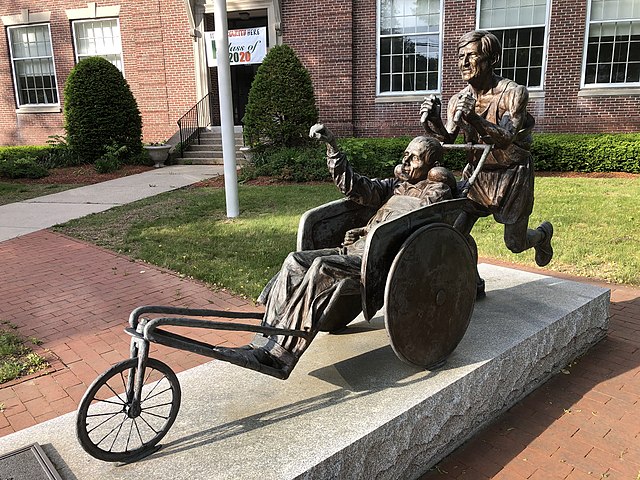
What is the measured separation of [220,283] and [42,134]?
1619 centimetres

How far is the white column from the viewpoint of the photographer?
846 cm

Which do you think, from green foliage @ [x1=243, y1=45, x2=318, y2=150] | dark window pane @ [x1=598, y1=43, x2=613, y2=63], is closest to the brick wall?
green foliage @ [x1=243, y1=45, x2=318, y2=150]

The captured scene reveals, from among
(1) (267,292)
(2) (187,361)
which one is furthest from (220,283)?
(1) (267,292)

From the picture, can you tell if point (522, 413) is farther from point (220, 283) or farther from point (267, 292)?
point (220, 283)

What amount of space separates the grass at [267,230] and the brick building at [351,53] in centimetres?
408

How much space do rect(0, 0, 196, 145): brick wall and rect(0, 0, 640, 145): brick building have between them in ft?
0.10

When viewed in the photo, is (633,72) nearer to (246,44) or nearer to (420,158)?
(246,44)

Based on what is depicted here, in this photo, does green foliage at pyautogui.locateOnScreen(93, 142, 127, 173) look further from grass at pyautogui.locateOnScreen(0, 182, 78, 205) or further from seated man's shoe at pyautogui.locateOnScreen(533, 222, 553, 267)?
seated man's shoe at pyautogui.locateOnScreen(533, 222, 553, 267)

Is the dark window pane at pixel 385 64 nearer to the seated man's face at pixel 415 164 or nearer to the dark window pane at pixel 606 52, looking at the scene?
the dark window pane at pixel 606 52

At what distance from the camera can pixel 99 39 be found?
17.8 meters

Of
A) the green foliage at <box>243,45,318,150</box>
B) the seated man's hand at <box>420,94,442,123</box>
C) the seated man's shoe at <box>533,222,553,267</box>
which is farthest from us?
the green foliage at <box>243,45,318,150</box>

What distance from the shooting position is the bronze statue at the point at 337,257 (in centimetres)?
285

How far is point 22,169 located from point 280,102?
6.73 m

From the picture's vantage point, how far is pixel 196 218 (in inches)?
349
